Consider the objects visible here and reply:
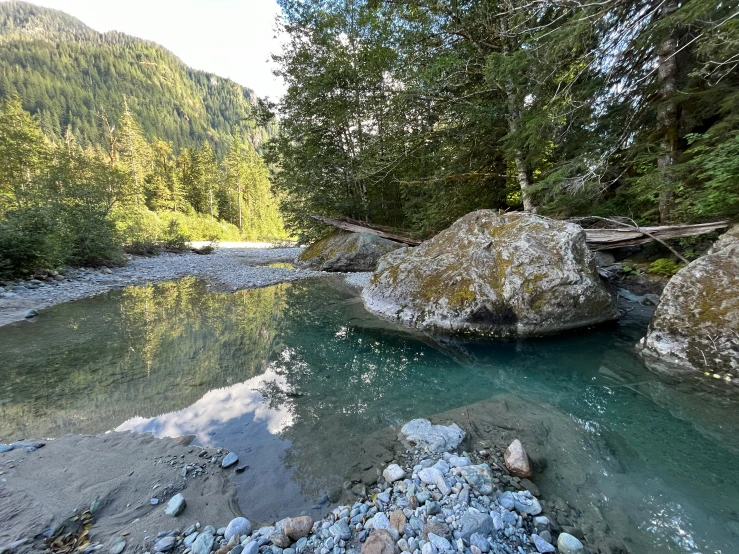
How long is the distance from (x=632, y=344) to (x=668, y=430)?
89.4 inches

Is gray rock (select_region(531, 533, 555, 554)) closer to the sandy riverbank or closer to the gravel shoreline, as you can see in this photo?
the sandy riverbank

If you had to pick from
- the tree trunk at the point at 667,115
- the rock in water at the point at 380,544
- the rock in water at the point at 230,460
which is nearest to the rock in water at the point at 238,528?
the rock in water at the point at 230,460

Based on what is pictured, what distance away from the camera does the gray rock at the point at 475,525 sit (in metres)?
1.77

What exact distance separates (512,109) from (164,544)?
998 cm

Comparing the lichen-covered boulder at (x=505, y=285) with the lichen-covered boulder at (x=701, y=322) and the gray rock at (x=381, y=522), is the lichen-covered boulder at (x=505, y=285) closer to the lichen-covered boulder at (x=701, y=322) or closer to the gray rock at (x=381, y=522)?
the lichen-covered boulder at (x=701, y=322)

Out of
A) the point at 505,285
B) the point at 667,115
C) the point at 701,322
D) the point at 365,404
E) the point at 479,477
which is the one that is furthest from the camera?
A: the point at 667,115

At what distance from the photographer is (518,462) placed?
2.40 m

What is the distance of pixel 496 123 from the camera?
9.45 metres

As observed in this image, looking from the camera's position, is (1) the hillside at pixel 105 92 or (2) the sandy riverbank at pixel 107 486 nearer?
(2) the sandy riverbank at pixel 107 486

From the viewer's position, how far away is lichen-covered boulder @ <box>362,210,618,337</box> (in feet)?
17.8

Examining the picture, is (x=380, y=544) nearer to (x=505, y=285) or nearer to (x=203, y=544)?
(x=203, y=544)

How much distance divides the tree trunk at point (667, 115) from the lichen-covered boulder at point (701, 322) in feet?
6.78

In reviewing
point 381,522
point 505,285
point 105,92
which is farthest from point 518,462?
point 105,92

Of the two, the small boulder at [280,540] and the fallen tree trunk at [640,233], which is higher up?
the fallen tree trunk at [640,233]
